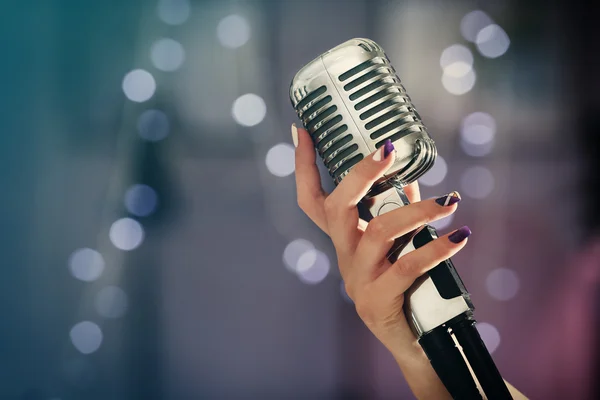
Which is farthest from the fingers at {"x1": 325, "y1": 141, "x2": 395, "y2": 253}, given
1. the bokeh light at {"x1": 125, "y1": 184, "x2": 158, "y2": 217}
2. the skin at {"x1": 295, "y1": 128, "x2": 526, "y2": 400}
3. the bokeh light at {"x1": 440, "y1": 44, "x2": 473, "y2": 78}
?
the bokeh light at {"x1": 440, "y1": 44, "x2": 473, "y2": 78}

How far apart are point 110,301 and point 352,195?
95 cm

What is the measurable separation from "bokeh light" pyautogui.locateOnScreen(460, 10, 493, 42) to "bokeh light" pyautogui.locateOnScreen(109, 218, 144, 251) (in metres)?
1.03

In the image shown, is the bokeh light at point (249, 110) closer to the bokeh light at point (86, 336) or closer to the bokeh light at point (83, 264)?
the bokeh light at point (83, 264)

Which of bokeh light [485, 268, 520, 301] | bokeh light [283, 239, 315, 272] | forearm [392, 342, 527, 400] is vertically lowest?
bokeh light [485, 268, 520, 301]

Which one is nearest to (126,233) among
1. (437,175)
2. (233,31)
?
(233,31)

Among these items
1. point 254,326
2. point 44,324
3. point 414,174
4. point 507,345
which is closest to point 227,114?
point 254,326

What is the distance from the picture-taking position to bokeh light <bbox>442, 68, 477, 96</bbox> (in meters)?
1.32

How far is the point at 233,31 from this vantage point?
1280 mm

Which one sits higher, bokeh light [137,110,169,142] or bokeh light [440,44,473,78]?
bokeh light [137,110,169,142]

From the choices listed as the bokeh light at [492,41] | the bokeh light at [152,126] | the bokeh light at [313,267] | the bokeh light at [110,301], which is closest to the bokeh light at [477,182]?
the bokeh light at [492,41]

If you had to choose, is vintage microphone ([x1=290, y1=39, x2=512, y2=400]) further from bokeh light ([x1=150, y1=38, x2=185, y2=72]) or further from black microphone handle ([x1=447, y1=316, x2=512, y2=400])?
bokeh light ([x1=150, y1=38, x2=185, y2=72])

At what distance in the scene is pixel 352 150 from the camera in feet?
1.72

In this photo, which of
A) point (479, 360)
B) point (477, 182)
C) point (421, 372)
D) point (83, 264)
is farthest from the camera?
point (477, 182)

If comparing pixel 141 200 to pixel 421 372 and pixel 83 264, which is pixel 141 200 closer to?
pixel 83 264
